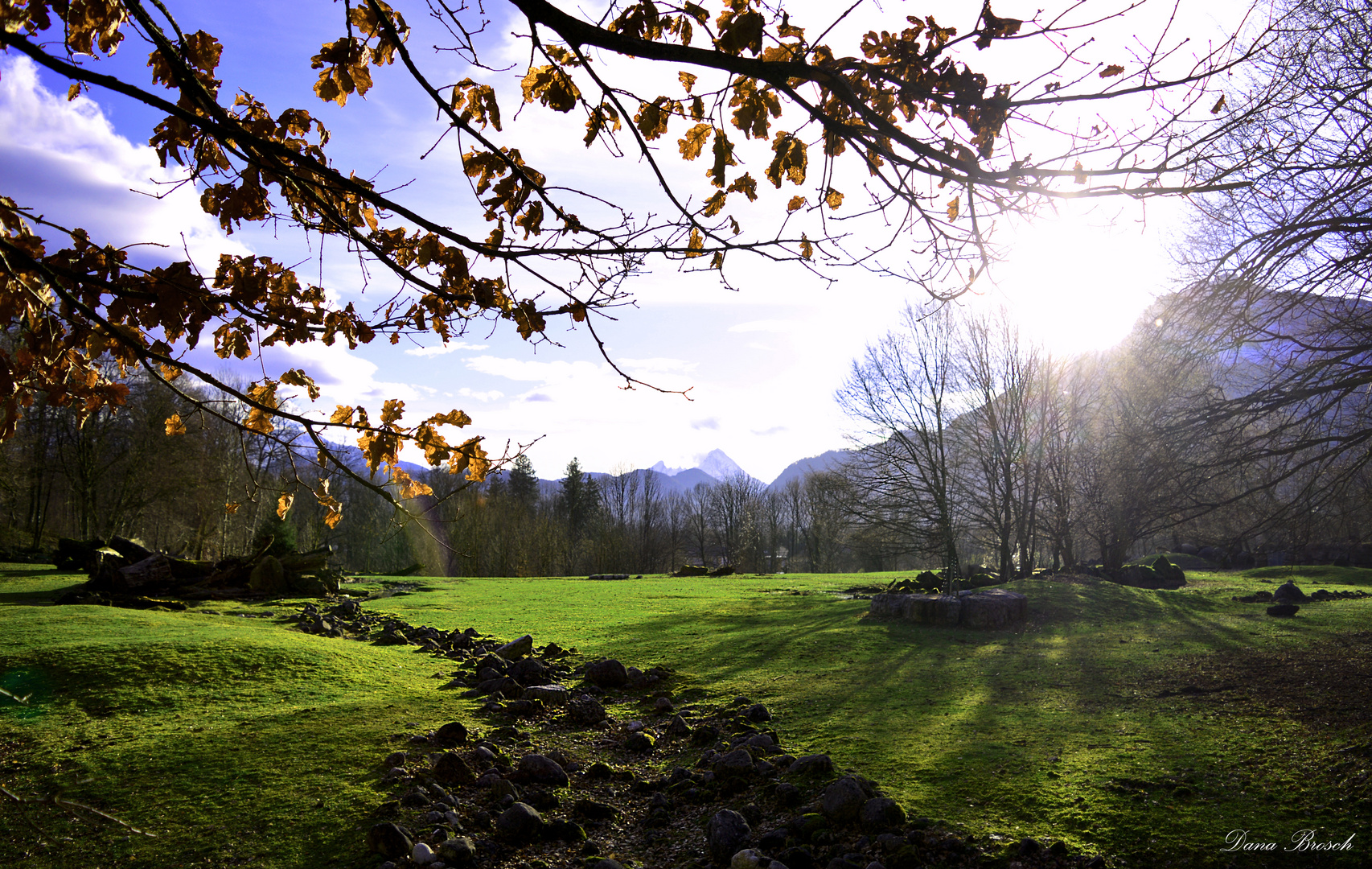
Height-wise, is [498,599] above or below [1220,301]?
below

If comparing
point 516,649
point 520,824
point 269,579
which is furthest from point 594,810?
point 269,579

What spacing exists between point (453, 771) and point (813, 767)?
191 cm

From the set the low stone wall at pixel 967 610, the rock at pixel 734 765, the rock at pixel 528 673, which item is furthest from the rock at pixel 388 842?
the low stone wall at pixel 967 610

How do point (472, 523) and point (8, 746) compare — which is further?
point (472, 523)

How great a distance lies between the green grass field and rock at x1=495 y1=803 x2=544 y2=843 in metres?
0.58

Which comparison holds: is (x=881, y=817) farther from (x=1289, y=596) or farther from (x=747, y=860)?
(x=1289, y=596)

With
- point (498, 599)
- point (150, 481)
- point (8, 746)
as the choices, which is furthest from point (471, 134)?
point (150, 481)

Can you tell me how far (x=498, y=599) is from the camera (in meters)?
14.6

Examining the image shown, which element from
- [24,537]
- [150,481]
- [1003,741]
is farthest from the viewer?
[150,481]

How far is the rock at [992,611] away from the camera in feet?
32.8

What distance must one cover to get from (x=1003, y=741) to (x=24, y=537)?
30647 millimetres

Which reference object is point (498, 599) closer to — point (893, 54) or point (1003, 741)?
point (1003, 741)

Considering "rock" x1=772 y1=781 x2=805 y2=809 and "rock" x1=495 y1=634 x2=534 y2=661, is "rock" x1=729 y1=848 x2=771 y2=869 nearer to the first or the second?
"rock" x1=772 y1=781 x2=805 y2=809

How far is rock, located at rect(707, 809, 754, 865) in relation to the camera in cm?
297
